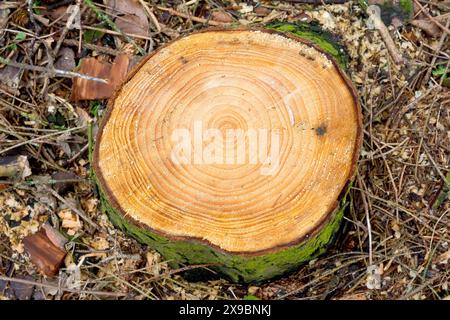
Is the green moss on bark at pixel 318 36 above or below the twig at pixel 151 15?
above

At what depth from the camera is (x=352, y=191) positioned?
7.36 feet

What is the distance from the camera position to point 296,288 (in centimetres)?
224

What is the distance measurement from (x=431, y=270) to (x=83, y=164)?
143 centimetres

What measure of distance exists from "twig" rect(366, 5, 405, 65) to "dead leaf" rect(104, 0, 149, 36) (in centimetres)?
92

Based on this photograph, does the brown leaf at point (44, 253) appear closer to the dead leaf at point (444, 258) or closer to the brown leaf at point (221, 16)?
the brown leaf at point (221, 16)

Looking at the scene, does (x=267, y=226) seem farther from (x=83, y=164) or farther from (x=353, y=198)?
(x=83, y=164)

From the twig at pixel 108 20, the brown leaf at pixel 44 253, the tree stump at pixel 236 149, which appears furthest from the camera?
the twig at pixel 108 20

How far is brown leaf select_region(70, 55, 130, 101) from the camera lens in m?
2.32

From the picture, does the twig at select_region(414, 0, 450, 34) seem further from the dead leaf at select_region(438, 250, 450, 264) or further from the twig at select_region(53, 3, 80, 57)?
the twig at select_region(53, 3, 80, 57)

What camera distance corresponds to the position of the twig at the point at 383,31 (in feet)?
7.68

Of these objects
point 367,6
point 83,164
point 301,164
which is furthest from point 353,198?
point 83,164

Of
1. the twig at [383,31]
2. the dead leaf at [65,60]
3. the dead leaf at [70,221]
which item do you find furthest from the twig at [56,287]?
the twig at [383,31]

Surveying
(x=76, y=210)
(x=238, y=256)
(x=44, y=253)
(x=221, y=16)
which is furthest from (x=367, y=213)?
(x=44, y=253)

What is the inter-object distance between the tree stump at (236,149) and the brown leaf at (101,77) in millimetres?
426
